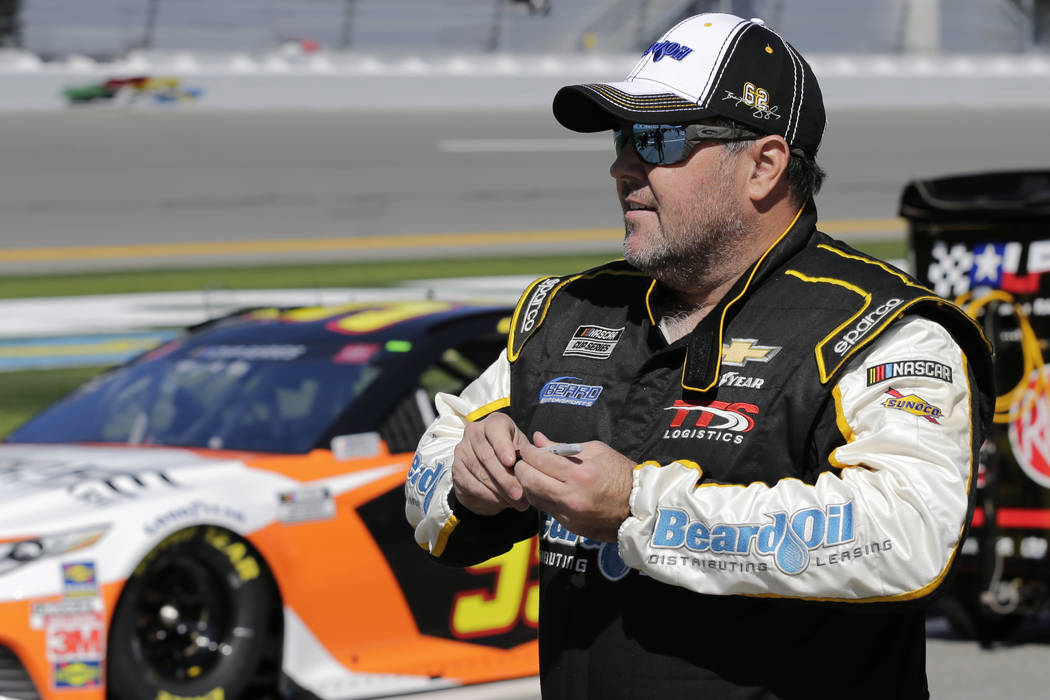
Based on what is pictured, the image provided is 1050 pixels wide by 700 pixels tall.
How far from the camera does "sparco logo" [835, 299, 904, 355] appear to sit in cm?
216

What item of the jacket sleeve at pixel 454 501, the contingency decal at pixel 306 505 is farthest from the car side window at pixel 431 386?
the jacket sleeve at pixel 454 501

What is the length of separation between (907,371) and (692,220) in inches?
16.7

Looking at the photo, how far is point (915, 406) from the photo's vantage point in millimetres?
2076

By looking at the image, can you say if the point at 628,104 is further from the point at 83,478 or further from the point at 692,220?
the point at 83,478

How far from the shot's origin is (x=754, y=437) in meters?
2.18

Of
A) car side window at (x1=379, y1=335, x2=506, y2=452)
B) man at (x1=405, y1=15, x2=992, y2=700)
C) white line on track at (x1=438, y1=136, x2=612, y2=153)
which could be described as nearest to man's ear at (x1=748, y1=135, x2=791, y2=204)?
man at (x1=405, y1=15, x2=992, y2=700)

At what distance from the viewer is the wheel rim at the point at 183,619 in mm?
4883

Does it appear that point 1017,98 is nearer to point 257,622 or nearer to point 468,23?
point 468,23

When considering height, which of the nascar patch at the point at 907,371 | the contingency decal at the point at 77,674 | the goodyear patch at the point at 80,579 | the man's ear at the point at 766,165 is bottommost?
the contingency decal at the point at 77,674

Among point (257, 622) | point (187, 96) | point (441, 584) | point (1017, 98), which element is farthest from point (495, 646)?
point (1017, 98)

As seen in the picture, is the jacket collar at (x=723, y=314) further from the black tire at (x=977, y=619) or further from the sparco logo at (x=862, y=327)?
the black tire at (x=977, y=619)

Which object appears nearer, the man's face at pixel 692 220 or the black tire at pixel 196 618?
the man's face at pixel 692 220

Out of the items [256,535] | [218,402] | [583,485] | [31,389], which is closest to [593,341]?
[583,485]

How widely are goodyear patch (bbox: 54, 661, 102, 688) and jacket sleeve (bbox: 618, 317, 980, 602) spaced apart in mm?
2990
